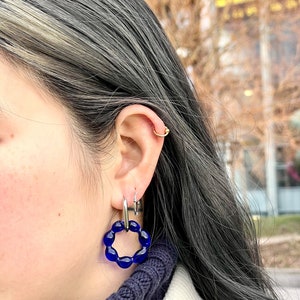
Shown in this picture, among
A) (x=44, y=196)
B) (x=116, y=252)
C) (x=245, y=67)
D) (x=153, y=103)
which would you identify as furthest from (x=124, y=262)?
(x=245, y=67)

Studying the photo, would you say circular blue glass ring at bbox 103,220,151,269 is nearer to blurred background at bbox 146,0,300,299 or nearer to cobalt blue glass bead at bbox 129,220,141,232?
cobalt blue glass bead at bbox 129,220,141,232

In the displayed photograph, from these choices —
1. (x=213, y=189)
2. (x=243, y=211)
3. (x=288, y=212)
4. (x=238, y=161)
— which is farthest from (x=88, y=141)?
(x=288, y=212)

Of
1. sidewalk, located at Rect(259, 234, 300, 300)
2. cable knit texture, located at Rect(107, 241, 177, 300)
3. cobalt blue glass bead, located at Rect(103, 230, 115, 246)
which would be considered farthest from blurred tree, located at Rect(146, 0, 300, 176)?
cobalt blue glass bead, located at Rect(103, 230, 115, 246)

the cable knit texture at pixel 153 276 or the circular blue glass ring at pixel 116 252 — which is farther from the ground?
the circular blue glass ring at pixel 116 252

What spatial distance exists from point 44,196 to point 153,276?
0.31 metres

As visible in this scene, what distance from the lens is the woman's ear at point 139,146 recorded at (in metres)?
1.09

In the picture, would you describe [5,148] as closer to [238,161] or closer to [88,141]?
[88,141]

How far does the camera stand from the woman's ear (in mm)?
1090

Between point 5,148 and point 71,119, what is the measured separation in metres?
0.15

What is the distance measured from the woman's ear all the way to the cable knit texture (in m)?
0.15

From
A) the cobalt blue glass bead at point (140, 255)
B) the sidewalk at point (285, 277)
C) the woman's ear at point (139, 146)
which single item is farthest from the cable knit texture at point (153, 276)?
the sidewalk at point (285, 277)

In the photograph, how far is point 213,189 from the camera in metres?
1.26

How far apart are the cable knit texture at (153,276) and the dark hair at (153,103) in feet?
0.19

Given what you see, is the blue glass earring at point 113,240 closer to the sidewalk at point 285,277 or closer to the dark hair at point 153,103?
the dark hair at point 153,103
